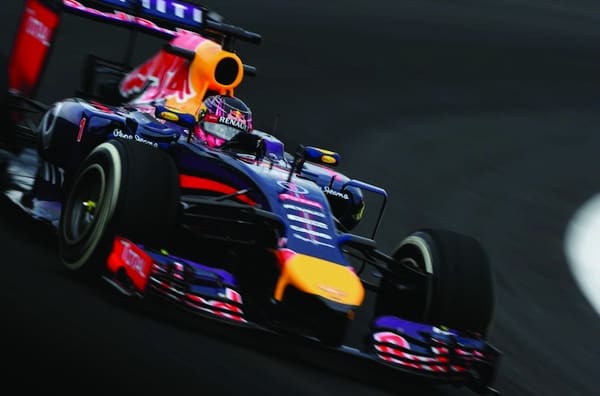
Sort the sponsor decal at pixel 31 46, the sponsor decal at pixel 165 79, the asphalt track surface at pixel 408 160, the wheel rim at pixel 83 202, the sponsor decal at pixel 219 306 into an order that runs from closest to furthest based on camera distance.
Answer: the asphalt track surface at pixel 408 160
the sponsor decal at pixel 219 306
the wheel rim at pixel 83 202
the sponsor decal at pixel 165 79
the sponsor decal at pixel 31 46

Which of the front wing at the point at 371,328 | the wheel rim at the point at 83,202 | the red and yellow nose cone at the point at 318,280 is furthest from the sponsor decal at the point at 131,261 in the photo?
the red and yellow nose cone at the point at 318,280

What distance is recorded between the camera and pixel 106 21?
8289mm

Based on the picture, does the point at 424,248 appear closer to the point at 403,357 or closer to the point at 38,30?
the point at 403,357

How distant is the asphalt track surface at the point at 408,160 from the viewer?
479 centimetres

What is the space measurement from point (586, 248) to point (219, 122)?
351 centimetres

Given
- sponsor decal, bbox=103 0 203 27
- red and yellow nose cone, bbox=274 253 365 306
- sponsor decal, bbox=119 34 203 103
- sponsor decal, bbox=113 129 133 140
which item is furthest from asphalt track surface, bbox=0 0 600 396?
sponsor decal, bbox=103 0 203 27

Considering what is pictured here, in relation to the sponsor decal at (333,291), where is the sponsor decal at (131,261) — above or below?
below

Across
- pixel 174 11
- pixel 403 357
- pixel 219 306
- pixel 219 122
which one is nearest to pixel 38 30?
pixel 174 11

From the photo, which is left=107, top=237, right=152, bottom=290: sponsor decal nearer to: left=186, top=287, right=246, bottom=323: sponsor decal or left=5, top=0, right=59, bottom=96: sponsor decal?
left=186, top=287, right=246, bottom=323: sponsor decal

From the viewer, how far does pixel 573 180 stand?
37.2ft

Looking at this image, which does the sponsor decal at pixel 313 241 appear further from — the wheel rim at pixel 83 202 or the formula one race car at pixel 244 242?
the wheel rim at pixel 83 202

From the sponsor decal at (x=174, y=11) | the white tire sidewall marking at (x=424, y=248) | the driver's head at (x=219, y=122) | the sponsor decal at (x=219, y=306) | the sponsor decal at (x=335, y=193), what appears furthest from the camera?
the sponsor decal at (x=174, y=11)

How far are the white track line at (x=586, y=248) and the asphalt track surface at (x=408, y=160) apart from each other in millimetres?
104

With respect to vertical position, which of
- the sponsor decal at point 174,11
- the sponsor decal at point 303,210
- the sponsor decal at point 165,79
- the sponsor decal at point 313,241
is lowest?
the sponsor decal at point 313,241
